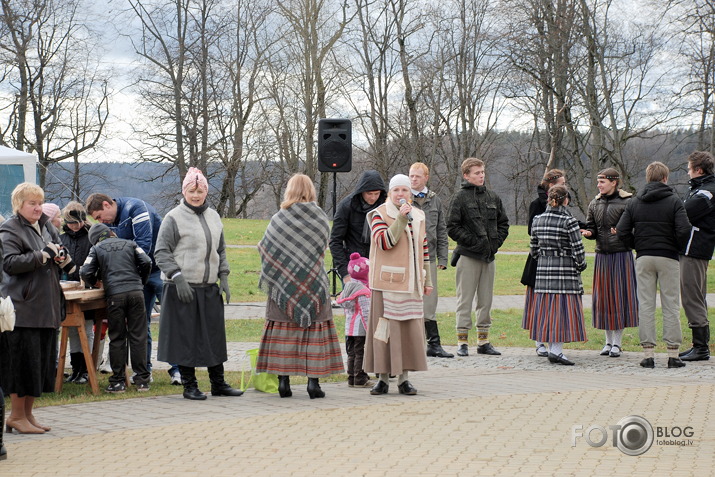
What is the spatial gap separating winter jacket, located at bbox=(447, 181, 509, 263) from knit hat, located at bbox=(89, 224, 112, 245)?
387 centimetres

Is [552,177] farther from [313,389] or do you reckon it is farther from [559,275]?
[313,389]

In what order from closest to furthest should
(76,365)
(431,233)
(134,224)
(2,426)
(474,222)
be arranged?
(2,426), (134,224), (76,365), (431,233), (474,222)

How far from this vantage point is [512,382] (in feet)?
28.0

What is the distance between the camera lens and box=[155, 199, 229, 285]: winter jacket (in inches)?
297

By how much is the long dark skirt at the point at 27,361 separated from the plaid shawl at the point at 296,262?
192 centimetres

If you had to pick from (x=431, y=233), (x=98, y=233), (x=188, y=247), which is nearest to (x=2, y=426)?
(x=188, y=247)

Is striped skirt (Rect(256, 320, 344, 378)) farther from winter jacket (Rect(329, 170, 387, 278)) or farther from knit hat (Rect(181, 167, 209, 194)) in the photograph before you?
knit hat (Rect(181, 167, 209, 194))

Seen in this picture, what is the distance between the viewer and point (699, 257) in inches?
390

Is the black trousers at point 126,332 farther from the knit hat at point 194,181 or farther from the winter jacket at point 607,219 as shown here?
the winter jacket at point 607,219

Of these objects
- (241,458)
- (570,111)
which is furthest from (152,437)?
(570,111)

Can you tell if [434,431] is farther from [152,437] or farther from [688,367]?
[688,367]

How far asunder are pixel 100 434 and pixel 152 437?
1.35 feet

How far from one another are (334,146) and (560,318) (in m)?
5.85

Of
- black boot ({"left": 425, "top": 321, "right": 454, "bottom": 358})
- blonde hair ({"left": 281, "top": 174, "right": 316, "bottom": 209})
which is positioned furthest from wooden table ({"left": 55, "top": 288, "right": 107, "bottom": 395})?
black boot ({"left": 425, "top": 321, "right": 454, "bottom": 358})
